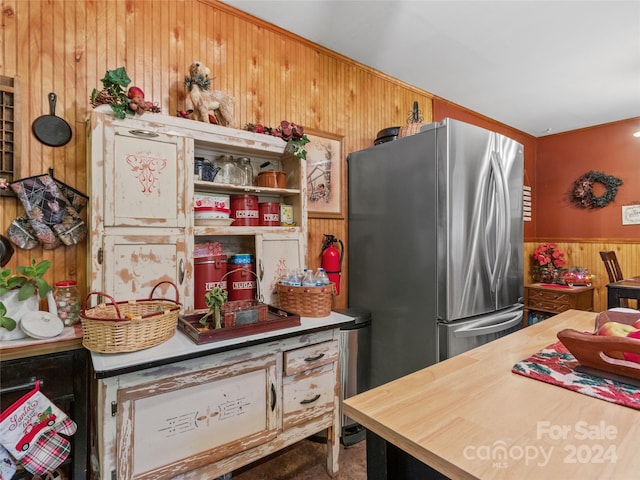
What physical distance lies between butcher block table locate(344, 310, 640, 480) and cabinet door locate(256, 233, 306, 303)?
3.96 ft

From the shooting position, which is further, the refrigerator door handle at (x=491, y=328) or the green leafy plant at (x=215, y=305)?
the refrigerator door handle at (x=491, y=328)

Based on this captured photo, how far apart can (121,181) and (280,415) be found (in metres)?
1.31

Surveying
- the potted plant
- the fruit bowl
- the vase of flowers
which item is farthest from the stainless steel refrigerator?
the vase of flowers

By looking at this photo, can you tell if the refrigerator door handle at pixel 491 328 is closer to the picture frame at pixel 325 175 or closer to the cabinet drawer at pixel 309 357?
the cabinet drawer at pixel 309 357

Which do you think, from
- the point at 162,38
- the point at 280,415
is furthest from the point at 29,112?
the point at 280,415

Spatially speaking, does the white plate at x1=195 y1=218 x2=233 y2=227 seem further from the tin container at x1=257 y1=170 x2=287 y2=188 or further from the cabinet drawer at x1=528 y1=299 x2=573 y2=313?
the cabinet drawer at x1=528 y1=299 x2=573 y2=313

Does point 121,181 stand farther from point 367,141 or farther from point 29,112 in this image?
point 367,141

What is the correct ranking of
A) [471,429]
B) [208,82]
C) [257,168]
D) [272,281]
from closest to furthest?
[471,429], [208,82], [272,281], [257,168]

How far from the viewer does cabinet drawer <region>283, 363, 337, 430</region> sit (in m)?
1.64

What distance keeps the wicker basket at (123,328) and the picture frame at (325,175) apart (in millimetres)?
1308

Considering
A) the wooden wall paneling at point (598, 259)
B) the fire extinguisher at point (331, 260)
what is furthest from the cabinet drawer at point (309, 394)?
the wooden wall paneling at point (598, 259)

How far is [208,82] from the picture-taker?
1.86 m

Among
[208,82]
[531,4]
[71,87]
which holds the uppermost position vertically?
[531,4]

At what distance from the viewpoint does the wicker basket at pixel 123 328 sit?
4.05 ft
